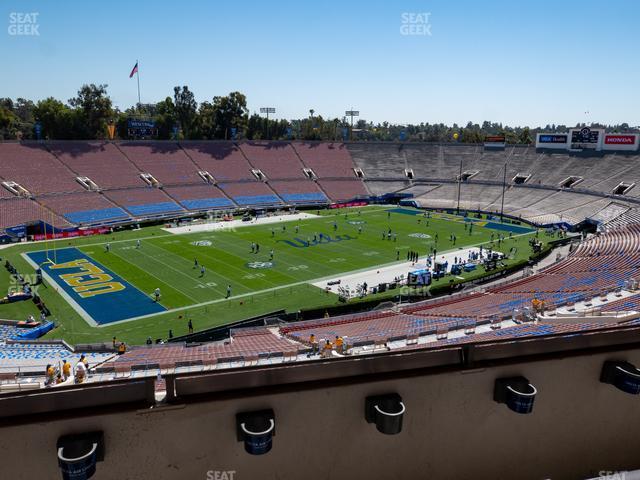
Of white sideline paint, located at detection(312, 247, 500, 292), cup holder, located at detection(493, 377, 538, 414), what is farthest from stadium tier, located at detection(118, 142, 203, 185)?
cup holder, located at detection(493, 377, 538, 414)

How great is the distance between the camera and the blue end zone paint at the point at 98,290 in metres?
30.4

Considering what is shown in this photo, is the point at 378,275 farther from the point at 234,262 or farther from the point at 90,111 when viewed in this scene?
the point at 90,111

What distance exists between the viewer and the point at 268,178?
75500 millimetres

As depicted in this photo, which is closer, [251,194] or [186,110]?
[251,194]

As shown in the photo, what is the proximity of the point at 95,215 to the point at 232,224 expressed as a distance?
602 inches

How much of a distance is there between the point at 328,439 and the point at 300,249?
1600 inches

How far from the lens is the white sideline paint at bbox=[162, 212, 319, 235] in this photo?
176 feet

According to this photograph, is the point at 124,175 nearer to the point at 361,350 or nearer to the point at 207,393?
the point at 361,350

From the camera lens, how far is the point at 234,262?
41.3 m

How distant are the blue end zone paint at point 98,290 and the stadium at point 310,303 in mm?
232

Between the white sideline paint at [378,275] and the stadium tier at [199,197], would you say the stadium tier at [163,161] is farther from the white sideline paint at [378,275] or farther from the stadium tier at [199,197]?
the white sideline paint at [378,275]

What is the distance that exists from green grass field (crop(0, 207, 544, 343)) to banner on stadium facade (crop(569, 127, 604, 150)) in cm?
2911

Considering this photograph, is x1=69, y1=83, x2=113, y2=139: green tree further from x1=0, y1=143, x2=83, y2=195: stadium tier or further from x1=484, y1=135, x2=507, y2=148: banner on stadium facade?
x1=484, y1=135, x2=507, y2=148: banner on stadium facade

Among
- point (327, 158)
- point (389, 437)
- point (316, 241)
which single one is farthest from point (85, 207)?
point (389, 437)
